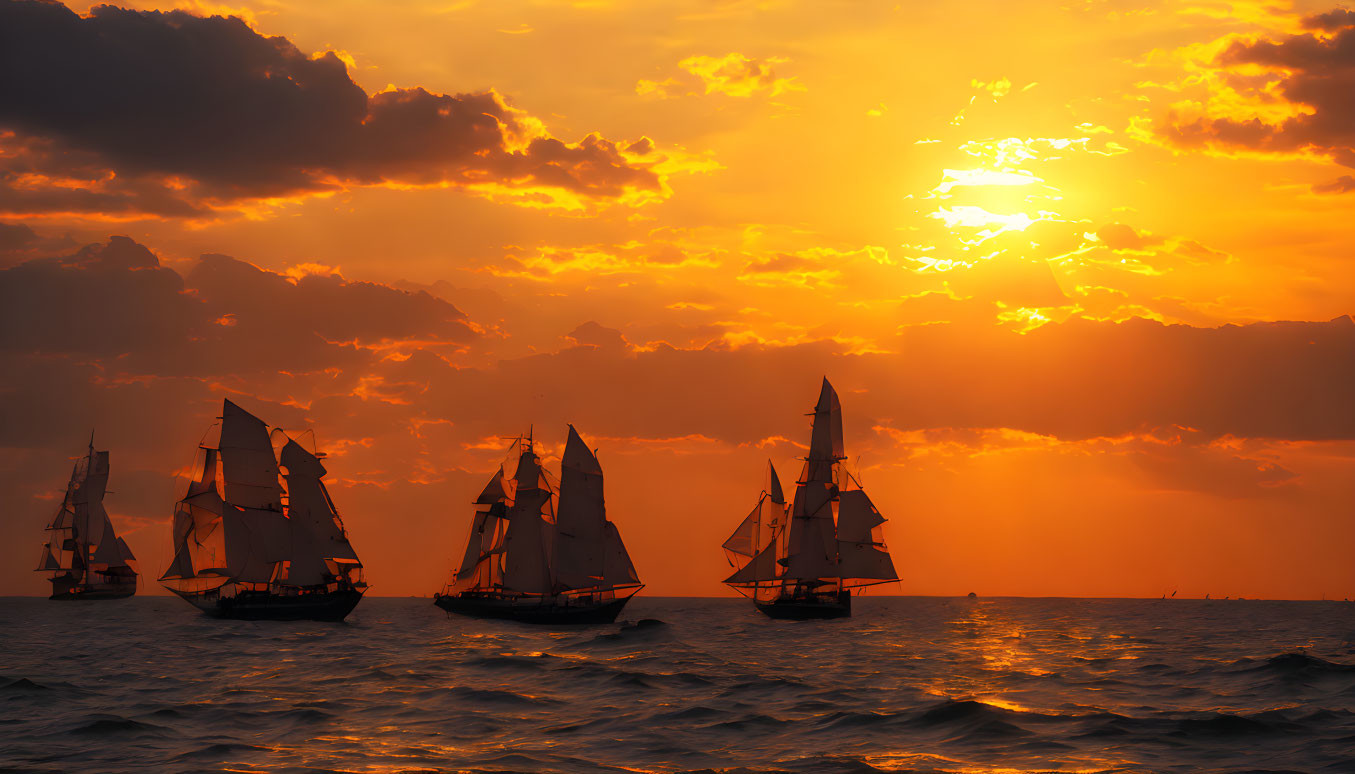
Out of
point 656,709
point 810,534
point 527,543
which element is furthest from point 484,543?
point 656,709

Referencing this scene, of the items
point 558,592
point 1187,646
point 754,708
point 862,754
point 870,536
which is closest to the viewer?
point 862,754

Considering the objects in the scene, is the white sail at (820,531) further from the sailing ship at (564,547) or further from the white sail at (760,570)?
the sailing ship at (564,547)

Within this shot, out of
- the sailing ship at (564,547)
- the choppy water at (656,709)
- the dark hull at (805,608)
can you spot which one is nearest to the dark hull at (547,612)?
the sailing ship at (564,547)

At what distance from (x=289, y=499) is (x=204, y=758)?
95.7 m

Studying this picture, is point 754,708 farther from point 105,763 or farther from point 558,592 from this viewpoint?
point 558,592

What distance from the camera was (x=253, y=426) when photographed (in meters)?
126

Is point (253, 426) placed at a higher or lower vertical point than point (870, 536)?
higher

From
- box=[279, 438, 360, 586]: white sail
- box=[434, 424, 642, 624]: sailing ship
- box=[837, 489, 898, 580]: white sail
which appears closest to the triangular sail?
box=[434, 424, 642, 624]: sailing ship

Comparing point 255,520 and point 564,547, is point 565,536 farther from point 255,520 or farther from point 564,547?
point 255,520

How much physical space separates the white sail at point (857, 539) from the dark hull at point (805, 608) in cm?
398

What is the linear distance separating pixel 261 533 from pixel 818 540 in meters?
67.5

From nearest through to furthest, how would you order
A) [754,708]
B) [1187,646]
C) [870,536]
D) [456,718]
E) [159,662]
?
[456,718]
[754,708]
[159,662]
[1187,646]
[870,536]

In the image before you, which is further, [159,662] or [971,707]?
[159,662]

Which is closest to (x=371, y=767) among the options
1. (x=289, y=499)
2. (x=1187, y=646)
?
(x=1187, y=646)
